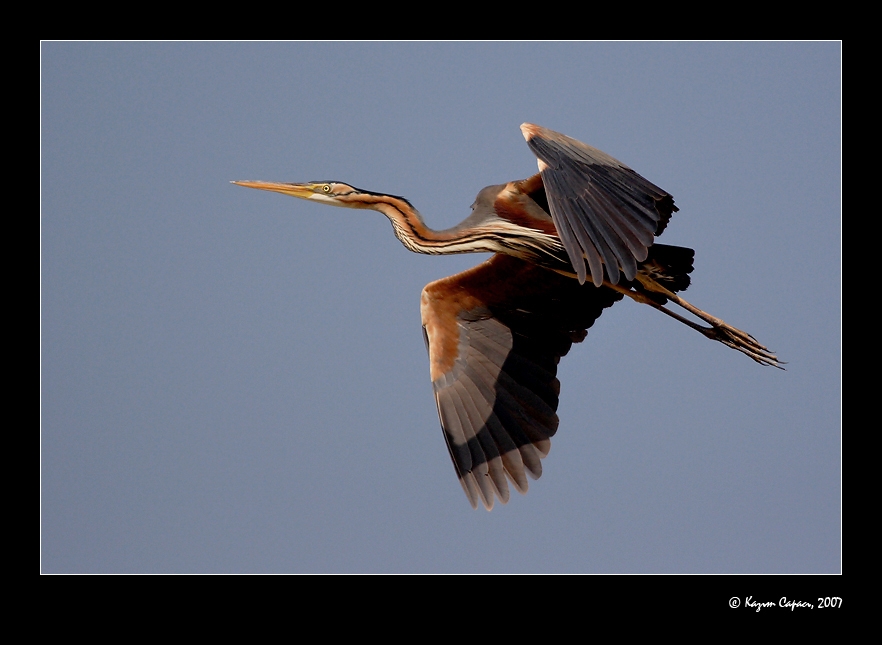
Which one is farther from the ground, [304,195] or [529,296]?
[304,195]

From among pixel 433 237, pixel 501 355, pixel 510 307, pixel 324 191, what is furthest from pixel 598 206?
pixel 324 191

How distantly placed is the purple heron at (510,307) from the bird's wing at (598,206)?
0.04m

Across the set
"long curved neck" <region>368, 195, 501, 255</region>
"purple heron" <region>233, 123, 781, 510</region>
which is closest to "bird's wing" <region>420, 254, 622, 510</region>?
"purple heron" <region>233, 123, 781, 510</region>

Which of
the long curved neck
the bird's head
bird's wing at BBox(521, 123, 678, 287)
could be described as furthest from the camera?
the bird's head

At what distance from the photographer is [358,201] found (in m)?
8.42

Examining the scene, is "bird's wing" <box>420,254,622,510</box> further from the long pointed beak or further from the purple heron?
the long pointed beak

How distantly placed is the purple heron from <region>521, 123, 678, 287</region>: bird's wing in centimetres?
4

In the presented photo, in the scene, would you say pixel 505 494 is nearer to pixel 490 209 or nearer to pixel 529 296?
pixel 529 296

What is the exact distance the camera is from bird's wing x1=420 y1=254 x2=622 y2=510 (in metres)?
8.53

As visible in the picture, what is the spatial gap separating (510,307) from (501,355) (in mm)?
380

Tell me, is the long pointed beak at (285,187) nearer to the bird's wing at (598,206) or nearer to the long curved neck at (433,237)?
the long curved neck at (433,237)

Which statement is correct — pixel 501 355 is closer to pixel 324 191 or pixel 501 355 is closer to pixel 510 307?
pixel 510 307
